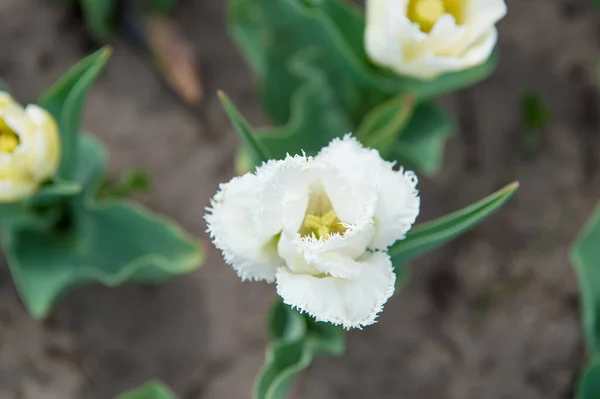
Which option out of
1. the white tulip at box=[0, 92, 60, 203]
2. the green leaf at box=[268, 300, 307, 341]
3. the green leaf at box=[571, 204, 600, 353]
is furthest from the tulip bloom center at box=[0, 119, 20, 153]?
the green leaf at box=[571, 204, 600, 353]

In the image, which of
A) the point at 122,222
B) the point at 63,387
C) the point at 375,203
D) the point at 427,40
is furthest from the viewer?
the point at 63,387

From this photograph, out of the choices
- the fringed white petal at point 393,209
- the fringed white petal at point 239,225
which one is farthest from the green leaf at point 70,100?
the fringed white petal at point 393,209

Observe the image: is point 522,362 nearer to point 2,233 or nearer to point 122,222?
point 122,222

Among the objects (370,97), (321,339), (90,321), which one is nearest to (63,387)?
(90,321)

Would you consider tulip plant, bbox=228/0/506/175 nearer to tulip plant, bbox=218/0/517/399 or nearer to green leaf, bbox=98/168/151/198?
tulip plant, bbox=218/0/517/399

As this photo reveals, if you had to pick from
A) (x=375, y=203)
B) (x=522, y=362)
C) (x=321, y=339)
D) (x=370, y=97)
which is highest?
(x=375, y=203)

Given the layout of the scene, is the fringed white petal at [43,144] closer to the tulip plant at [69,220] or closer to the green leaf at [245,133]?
the tulip plant at [69,220]
